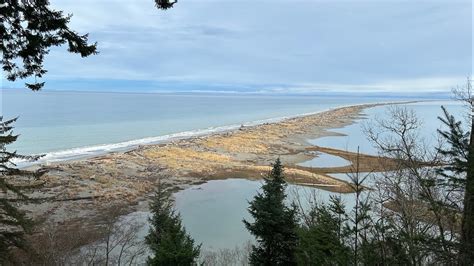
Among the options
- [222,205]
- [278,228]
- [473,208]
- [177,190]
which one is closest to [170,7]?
[473,208]

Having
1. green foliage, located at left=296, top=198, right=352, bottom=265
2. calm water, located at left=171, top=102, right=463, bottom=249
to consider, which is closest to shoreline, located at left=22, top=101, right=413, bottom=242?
calm water, located at left=171, top=102, right=463, bottom=249

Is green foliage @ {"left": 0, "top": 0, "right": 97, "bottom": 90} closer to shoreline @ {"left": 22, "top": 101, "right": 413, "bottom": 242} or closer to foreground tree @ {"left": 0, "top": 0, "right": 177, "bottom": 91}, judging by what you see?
foreground tree @ {"left": 0, "top": 0, "right": 177, "bottom": 91}

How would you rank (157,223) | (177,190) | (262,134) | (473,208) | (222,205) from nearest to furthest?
1. (473,208)
2. (157,223)
3. (222,205)
4. (177,190)
5. (262,134)

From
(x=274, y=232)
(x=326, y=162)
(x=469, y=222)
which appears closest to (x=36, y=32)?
(x=469, y=222)

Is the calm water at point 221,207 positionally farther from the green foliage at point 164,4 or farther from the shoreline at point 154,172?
the green foliage at point 164,4

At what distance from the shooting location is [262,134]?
70250 mm

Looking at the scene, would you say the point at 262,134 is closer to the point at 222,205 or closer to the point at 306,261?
the point at 222,205

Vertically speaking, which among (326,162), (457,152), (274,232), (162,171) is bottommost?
(326,162)

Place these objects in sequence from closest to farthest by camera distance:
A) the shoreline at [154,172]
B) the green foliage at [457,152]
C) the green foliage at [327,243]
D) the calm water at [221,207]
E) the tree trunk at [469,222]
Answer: the tree trunk at [469,222] → the green foliage at [457,152] → the green foliage at [327,243] → the calm water at [221,207] → the shoreline at [154,172]

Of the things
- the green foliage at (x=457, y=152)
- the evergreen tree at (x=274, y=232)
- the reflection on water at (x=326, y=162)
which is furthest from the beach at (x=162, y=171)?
the green foliage at (x=457, y=152)

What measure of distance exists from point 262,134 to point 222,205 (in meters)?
39.9

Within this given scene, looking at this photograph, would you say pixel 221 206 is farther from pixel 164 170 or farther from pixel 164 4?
pixel 164 4

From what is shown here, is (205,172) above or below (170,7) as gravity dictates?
below

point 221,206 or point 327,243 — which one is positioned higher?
point 327,243
